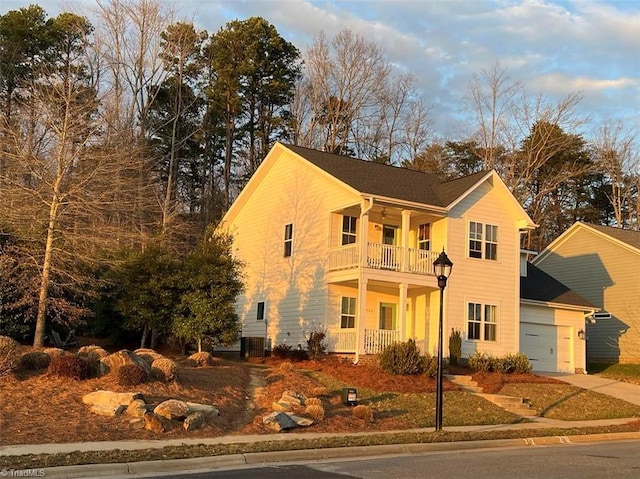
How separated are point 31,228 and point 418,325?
1454 cm

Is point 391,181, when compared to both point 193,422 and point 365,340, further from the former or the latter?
point 193,422

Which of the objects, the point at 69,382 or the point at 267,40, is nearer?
the point at 69,382

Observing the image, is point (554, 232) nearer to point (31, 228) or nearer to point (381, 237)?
point (381, 237)

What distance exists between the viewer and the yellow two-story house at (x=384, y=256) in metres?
25.1

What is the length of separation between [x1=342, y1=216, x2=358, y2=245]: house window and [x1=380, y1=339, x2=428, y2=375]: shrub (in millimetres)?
5767

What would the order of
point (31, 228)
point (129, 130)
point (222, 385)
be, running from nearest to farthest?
1. point (222, 385)
2. point (31, 228)
3. point (129, 130)

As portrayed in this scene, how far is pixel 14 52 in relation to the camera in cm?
3769

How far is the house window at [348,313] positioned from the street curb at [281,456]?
453 inches

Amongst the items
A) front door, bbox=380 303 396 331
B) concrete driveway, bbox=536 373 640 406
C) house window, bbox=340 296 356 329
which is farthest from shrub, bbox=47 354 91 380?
concrete driveway, bbox=536 373 640 406

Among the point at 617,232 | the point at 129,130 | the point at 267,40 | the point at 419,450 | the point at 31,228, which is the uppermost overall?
the point at 267,40

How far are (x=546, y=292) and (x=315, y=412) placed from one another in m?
18.9

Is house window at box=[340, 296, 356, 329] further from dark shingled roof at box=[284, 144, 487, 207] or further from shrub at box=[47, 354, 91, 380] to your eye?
shrub at box=[47, 354, 91, 380]

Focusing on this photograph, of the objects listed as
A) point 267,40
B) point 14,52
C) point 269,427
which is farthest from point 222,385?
point 267,40

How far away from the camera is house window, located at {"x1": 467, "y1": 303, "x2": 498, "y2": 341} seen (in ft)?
89.0
